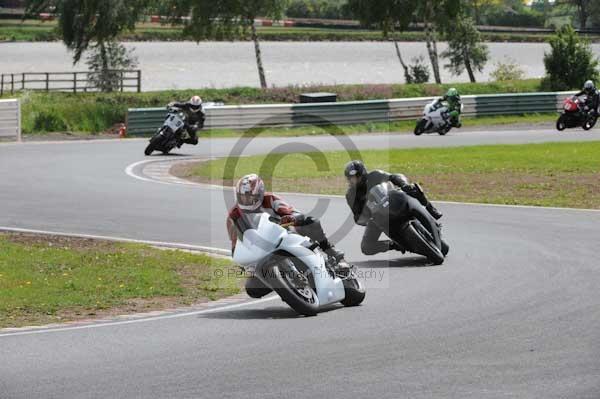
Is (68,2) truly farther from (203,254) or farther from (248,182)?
(248,182)

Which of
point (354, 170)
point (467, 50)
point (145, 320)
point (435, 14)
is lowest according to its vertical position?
point (145, 320)

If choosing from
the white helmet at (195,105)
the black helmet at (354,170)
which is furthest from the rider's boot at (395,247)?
the white helmet at (195,105)

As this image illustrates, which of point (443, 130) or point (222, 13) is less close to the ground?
point (222, 13)

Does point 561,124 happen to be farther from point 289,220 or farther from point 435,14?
point 289,220

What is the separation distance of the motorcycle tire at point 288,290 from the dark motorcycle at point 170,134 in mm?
18464

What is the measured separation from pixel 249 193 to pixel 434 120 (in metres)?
24.8

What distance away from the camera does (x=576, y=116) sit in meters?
36.3

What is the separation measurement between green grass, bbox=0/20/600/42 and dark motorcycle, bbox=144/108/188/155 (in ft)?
166

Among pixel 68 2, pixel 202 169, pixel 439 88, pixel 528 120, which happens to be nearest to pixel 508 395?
pixel 202 169

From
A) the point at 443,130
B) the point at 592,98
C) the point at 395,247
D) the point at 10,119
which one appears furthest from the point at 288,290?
the point at 592,98

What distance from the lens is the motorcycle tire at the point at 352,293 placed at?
449 inches

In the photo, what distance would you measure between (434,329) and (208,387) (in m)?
2.64

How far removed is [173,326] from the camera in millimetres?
10508

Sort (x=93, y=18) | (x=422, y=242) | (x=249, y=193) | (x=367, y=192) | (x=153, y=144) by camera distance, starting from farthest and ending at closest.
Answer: (x=93, y=18)
(x=153, y=144)
(x=367, y=192)
(x=422, y=242)
(x=249, y=193)
